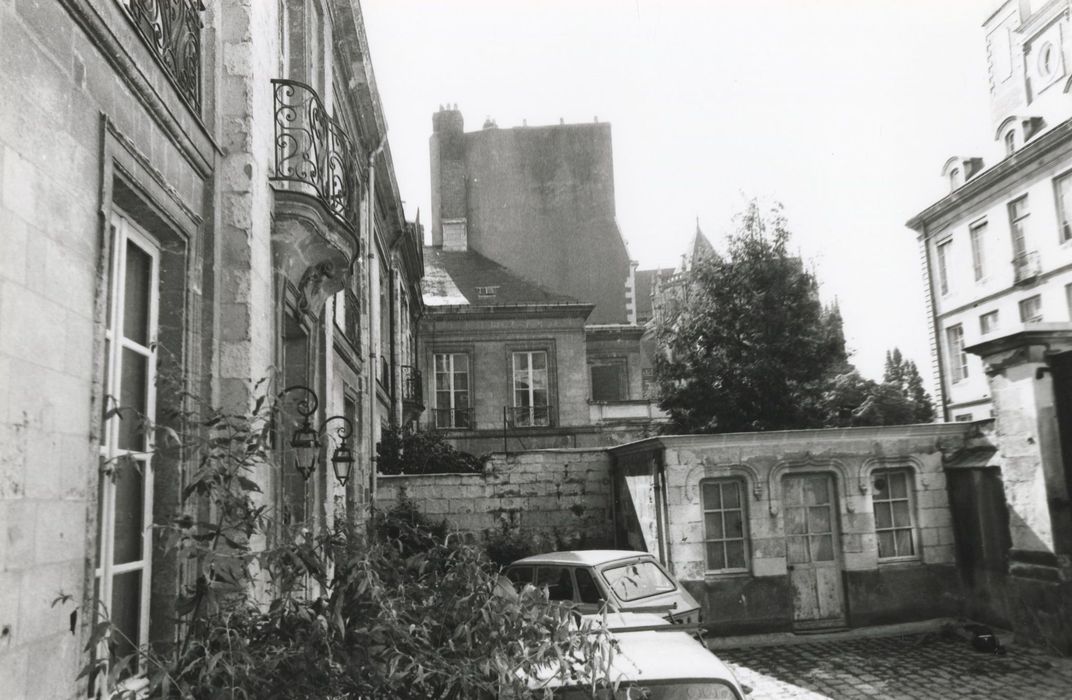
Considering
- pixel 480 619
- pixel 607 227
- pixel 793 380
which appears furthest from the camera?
pixel 607 227

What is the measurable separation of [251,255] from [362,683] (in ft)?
12.4

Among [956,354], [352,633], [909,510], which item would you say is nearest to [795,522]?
[909,510]

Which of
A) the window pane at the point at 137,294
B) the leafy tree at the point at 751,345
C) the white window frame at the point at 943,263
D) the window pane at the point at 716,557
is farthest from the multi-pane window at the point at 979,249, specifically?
the window pane at the point at 137,294

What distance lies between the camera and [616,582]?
887cm

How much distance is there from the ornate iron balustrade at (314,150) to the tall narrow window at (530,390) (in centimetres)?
1758

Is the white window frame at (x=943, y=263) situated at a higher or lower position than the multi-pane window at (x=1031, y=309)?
higher

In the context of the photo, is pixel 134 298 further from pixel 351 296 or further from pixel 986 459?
pixel 986 459

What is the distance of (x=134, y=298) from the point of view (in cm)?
457

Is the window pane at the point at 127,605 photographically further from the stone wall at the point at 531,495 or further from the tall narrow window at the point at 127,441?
the stone wall at the point at 531,495

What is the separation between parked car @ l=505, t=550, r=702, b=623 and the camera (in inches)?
343

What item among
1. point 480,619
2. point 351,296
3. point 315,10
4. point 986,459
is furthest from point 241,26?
point 986,459

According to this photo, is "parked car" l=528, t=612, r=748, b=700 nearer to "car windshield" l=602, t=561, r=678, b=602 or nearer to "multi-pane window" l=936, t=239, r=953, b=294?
"car windshield" l=602, t=561, r=678, b=602

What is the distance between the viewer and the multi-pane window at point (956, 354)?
28609 millimetres

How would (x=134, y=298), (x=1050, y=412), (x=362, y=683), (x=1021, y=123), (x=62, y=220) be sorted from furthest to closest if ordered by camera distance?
1. (x=1021, y=123)
2. (x=1050, y=412)
3. (x=134, y=298)
4. (x=62, y=220)
5. (x=362, y=683)
